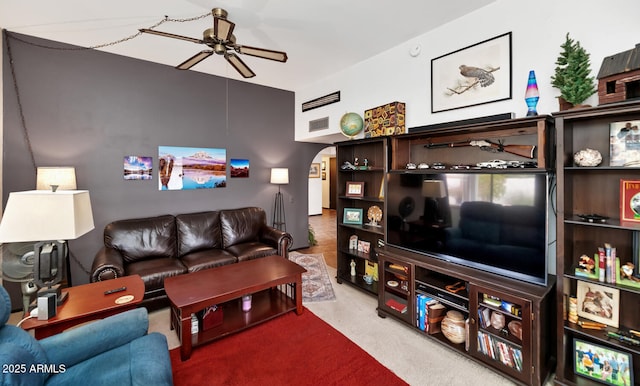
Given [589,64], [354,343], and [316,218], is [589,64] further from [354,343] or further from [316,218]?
[316,218]

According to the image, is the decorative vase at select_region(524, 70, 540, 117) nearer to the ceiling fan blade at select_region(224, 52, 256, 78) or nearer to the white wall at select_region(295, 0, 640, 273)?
the white wall at select_region(295, 0, 640, 273)

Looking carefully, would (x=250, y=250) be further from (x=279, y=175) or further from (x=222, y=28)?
(x=222, y=28)

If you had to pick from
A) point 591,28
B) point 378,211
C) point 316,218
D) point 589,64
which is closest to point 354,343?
point 378,211

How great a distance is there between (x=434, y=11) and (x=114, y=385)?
355cm

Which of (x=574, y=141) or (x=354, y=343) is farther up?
(x=574, y=141)

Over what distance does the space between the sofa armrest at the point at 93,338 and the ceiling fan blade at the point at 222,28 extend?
2.03m

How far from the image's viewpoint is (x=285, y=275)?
8.79 feet

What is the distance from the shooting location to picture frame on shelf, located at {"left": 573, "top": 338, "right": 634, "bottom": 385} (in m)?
1.66

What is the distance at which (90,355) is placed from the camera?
5.04 ft

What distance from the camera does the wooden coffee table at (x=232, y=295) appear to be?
7.11 feet

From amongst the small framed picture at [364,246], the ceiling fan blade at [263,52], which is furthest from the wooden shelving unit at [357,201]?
the ceiling fan blade at [263,52]

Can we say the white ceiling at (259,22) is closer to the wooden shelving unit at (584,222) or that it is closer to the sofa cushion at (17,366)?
the wooden shelving unit at (584,222)

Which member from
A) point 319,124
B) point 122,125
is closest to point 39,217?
point 122,125

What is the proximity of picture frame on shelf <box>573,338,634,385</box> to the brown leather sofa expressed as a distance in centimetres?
300
